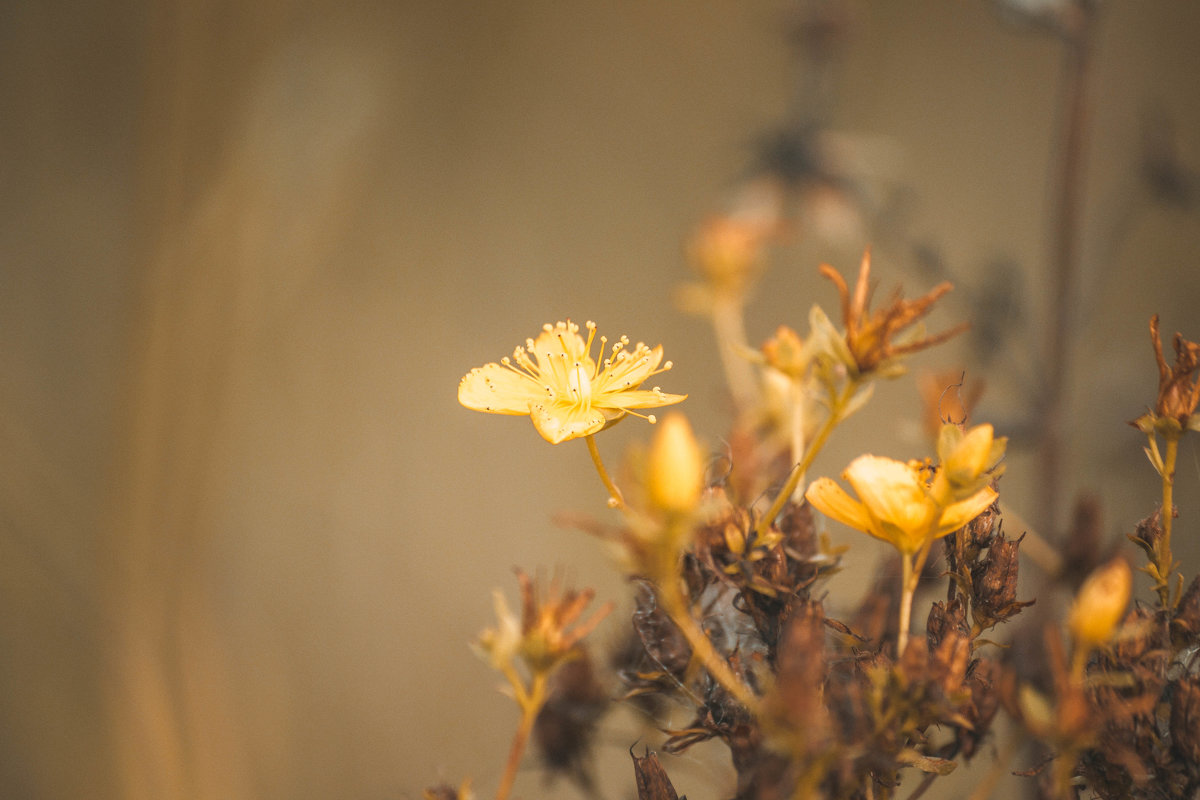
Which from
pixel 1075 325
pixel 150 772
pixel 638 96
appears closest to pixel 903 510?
pixel 1075 325

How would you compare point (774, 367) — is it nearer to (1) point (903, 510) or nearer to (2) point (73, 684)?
(1) point (903, 510)

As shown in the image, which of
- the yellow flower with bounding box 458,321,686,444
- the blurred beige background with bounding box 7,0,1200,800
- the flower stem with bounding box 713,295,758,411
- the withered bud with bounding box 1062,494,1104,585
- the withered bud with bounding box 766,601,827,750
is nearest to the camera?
the withered bud with bounding box 766,601,827,750

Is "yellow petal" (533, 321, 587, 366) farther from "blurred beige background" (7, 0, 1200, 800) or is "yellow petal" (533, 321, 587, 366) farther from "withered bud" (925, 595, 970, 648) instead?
"blurred beige background" (7, 0, 1200, 800)

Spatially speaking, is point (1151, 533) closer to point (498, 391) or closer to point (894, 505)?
point (894, 505)

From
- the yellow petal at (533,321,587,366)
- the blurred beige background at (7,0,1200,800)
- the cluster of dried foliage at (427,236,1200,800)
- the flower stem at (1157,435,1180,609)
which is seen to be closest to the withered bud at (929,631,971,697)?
the cluster of dried foliage at (427,236,1200,800)

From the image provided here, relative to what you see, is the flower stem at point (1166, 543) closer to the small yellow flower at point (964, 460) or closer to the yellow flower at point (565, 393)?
the small yellow flower at point (964, 460)
